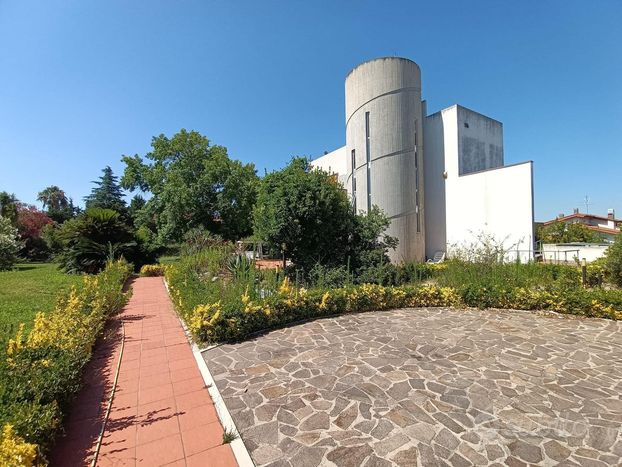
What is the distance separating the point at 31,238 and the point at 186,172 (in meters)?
12.7

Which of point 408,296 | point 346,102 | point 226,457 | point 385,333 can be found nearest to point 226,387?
point 226,457

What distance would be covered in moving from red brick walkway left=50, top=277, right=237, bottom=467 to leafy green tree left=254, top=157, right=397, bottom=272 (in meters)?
5.04

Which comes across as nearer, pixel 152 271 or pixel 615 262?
pixel 615 262

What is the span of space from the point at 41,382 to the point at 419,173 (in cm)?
1693

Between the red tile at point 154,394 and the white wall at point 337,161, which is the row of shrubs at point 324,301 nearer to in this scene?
the red tile at point 154,394

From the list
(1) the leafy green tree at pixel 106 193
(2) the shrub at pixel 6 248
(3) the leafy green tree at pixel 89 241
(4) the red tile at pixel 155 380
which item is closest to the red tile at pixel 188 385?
(4) the red tile at pixel 155 380

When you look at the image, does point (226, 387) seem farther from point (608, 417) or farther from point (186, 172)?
point (186, 172)

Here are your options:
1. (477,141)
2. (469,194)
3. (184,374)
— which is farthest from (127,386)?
(477,141)

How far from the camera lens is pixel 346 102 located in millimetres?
17094

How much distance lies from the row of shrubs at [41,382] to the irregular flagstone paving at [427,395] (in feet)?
4.67

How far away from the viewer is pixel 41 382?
2359 millimetres

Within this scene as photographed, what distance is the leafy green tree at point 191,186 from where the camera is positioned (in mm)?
17750

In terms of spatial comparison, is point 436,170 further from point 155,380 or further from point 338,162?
point 155,380

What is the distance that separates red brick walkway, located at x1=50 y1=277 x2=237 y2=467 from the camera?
7.50 ft
